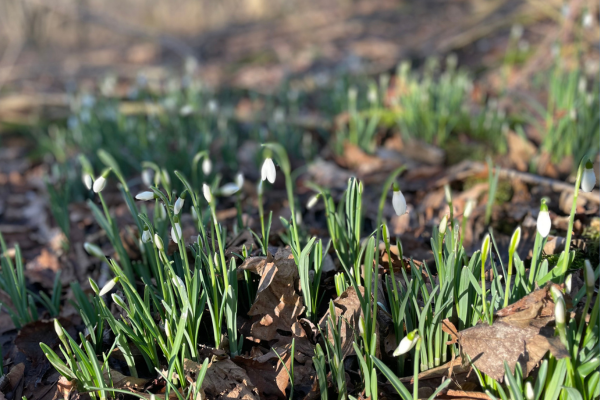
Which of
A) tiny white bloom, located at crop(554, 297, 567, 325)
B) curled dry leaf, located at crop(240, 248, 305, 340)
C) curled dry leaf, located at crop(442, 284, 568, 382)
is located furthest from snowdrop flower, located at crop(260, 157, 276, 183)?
tiny white bloom, located at crop(554, 297, 567, 325)

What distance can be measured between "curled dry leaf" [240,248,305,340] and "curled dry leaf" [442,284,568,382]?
57 cm

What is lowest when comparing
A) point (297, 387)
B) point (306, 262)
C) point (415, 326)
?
point (297, 387)

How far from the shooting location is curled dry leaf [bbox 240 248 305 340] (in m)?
1.59

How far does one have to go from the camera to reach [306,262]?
1455 millimetres

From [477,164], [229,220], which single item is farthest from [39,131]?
[477,164]

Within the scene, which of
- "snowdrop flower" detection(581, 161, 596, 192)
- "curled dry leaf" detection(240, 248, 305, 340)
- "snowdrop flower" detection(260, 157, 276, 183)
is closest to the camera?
"snowdrop flower" detection(581, 161, 596, 192)

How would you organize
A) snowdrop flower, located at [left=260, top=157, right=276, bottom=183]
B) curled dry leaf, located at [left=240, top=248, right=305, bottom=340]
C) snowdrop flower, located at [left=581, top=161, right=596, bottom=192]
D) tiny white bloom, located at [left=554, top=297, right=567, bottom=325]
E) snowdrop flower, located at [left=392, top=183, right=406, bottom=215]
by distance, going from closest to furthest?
tiny white bloom, located at [left=554, top=297, right=567, bottom=325], snowdrop flower, located at [left=581, top=161, right=596, bottom=192], snowdrop flower, located at [left=392, top=183, right=406, bottom=215], snowdrop flower, located at [left=260, top=157, right=276, bottom=183], curled dry leaf, located at [left=240, top=248, right=305, bottom=340]

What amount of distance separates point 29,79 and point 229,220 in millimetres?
7438

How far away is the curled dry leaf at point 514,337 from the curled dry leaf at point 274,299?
57 cm

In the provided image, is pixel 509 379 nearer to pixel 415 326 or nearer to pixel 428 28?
pixel 415 326

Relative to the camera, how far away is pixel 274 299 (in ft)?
5.35

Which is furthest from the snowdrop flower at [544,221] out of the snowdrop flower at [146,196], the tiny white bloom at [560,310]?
the snowdrop flower at [146,196]

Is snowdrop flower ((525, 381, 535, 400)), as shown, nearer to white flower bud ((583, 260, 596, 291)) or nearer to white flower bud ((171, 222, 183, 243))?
white flower bud ((583, 260, 596, 291))

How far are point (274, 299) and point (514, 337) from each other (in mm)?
781
